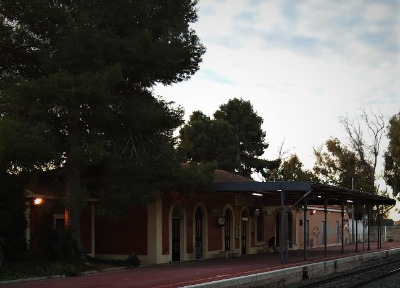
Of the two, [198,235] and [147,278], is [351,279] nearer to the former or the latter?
→ [147,278]

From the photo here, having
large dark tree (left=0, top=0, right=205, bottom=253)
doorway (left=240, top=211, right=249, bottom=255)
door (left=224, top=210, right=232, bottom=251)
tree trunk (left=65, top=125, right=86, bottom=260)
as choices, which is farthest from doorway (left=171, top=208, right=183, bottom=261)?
doorway (left=240, top=211, right=249, bottom=255)

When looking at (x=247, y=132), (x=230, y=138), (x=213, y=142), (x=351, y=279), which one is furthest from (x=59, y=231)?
(x=247, y=132)

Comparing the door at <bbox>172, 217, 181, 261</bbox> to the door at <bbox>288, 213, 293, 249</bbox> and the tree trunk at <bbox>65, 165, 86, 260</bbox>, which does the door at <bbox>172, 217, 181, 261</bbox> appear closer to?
the tree trunk at <bbox>65, 165, 86, 260</bbox>

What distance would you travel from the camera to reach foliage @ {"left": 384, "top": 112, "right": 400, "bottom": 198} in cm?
6081

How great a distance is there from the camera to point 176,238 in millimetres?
25453

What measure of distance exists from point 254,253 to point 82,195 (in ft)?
48.4

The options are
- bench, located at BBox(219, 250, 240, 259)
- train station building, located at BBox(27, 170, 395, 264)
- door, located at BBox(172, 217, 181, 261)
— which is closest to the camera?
train station building, located at BBox(27, 170, 395, 264)

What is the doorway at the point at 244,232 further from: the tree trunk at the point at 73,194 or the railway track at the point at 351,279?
the tree trunk at the point at 73,194

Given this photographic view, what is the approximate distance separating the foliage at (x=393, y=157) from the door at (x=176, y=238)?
4043 cm

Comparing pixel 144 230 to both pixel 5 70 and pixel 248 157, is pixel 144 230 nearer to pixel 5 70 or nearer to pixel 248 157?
pixel 5 70

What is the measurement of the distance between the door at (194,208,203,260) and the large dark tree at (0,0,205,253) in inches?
214

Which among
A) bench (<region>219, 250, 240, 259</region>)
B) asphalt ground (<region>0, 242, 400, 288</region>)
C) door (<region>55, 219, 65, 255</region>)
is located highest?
door (<region>55, 219, 65, 255</region>)

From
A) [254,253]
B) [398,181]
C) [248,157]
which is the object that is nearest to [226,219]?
[254,253]

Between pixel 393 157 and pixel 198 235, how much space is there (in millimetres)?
40464
